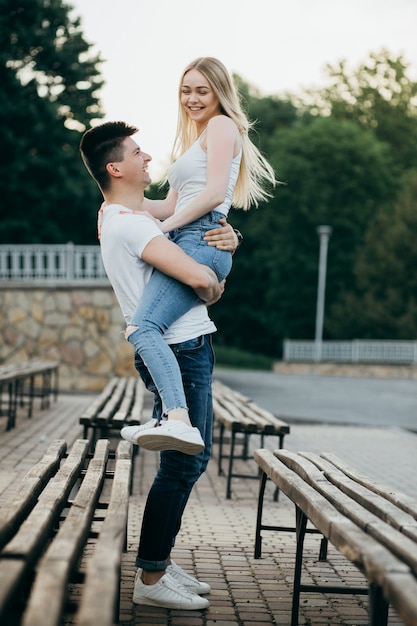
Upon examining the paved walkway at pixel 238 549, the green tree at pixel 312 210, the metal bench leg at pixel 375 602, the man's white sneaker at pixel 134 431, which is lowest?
the paved walkway at pixel 238 549

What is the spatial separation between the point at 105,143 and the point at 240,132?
0.56m

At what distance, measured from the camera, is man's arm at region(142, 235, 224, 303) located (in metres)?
3.30

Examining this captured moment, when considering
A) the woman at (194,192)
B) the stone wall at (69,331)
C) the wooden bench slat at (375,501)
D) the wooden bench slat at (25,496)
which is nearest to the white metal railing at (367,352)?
the stone wall at (69,331)

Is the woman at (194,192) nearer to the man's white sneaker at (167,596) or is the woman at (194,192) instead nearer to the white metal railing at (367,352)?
the man's white sneaker at (167,596)

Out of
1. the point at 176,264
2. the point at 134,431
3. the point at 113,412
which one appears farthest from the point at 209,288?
the point at 113,412

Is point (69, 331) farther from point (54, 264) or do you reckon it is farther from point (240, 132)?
point (240, 132)

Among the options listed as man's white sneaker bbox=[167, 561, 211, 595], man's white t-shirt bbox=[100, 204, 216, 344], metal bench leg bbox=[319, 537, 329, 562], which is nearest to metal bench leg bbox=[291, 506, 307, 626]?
man's white sneaker bbox=[167, 561, 211, 595]

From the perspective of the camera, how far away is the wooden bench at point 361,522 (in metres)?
2.18

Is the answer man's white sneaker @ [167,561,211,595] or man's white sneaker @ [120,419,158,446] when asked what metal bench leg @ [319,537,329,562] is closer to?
man's white sneaker @ [167,561,211,595]

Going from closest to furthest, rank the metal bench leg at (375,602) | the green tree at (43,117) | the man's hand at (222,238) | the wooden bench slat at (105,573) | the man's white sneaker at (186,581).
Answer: the wooden bench slat at (105,573) → the metal bench leg at (375,602) → the man's hand at (222,238) → the man's white sneaker at (186,581) → the green tree at (43,117)

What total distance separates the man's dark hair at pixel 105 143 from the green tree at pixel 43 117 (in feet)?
82.6

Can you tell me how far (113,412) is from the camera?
691 cm

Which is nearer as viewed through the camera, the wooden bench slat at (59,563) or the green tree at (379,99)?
the wooden bench slat at (59,563)

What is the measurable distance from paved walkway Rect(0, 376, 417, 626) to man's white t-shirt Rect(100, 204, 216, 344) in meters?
1.14
